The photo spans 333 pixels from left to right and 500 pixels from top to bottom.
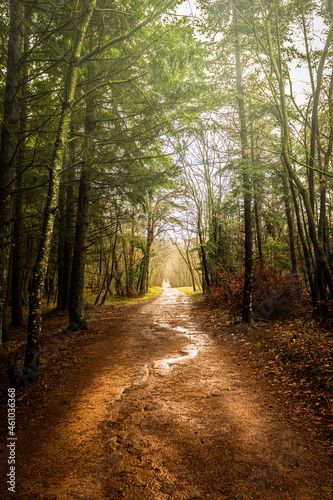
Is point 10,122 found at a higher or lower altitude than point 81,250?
higher

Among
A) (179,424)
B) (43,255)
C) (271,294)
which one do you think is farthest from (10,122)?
(271,294)

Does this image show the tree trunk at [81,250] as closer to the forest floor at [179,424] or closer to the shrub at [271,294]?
the forest floor at [179,424]

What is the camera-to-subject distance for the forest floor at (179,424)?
242 cm

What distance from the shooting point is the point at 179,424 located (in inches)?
131

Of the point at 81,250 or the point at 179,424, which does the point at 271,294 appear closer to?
the point at 179,424

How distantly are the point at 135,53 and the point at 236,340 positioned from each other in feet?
27.3

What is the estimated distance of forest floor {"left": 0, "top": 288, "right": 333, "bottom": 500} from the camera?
7.93 ft

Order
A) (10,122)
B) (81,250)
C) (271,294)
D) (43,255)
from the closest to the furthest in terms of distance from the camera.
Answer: (43,255) → (10,122) → (271,294) → (81,250)

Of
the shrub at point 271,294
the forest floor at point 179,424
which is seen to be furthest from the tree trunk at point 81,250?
the shrub at point 271,294

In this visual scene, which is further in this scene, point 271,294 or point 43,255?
point 271,294

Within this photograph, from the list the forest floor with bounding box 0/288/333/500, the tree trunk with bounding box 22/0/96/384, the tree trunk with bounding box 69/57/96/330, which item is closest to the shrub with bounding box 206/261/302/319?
the forest floor with bounding box 0/288/333/500

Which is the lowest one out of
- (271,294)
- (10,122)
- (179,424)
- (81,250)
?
(179,424)

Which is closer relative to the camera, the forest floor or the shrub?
the forest floor

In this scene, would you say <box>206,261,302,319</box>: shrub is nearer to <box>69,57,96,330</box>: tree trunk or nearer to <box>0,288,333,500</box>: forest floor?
<box>0,288,333,500</box>: forest floor
